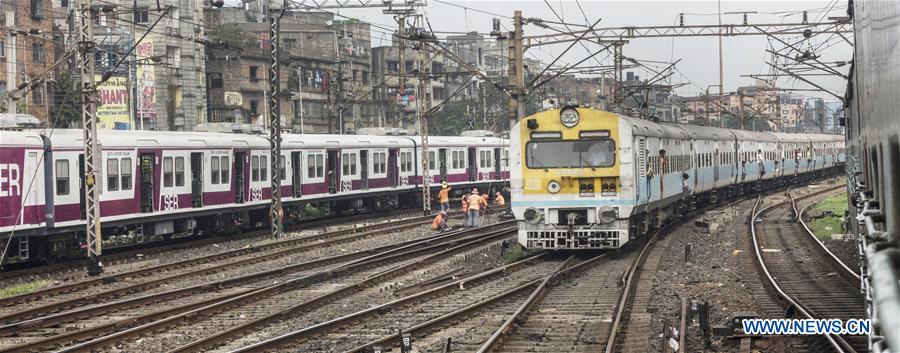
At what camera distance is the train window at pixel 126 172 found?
22125mm

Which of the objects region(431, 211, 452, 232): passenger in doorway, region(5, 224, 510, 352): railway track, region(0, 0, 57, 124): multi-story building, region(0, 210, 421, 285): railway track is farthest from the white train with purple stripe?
region(0, 0, 57, 124): multi-story building

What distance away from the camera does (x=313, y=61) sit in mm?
67000

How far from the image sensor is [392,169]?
36.1 metres

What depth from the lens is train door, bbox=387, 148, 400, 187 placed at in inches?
1415

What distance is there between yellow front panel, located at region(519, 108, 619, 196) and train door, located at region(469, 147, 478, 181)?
23.0 metres

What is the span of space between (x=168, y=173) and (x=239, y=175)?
139 inches

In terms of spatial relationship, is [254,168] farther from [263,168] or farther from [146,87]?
[146,87]

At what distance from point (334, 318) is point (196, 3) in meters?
52.6

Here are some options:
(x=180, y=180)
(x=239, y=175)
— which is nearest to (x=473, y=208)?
(x=239, y=175)

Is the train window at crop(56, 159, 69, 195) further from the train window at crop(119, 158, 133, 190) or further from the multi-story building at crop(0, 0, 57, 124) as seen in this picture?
the multi-story building at crop(0, 0, 57, 124)

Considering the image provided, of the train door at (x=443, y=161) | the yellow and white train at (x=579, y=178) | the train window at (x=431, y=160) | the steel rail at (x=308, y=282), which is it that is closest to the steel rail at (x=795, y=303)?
the yellow and white train at (x=579, y=178)

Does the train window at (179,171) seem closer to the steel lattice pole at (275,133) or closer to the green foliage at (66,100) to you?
the steel lattice pole at (275,133)

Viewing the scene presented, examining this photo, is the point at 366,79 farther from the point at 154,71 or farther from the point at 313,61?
the point at 154,71

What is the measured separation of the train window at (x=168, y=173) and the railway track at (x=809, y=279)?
527 inches
